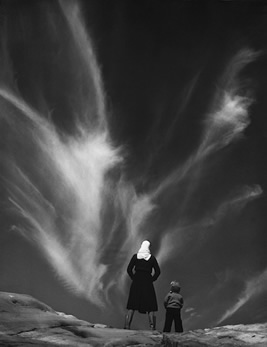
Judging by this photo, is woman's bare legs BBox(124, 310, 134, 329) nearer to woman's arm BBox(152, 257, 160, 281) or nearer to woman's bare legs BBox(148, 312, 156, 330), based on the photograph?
woman's bare legs BBox(148, 312, 156, 330)

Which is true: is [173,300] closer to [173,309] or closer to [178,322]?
[173,309]

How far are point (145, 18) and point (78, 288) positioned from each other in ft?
14.9

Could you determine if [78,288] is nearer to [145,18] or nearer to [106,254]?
[106,254]

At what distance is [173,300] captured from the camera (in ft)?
23.7

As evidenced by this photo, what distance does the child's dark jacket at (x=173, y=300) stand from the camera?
23.7ft

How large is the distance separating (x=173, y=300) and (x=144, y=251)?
0.83m

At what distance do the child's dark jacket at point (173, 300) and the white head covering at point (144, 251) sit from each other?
0.64 m

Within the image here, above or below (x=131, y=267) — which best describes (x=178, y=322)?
below

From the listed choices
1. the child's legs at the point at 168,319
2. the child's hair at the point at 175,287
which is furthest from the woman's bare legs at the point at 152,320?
the child's hair at the point at 175,287

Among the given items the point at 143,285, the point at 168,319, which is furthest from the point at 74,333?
the point at 168,319

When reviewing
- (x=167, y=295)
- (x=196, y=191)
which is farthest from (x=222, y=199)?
(x=167, y=295)

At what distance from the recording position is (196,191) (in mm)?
8055

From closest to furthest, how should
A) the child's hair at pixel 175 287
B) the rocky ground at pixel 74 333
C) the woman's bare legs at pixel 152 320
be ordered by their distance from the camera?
1. the rocky ground at pixel 74 333
2. the woman's bare legs at pixel 152 320
3. the child's hair at pixel 175 287

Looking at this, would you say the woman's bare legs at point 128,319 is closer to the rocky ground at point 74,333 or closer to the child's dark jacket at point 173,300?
the rocky ground at point 74,333
